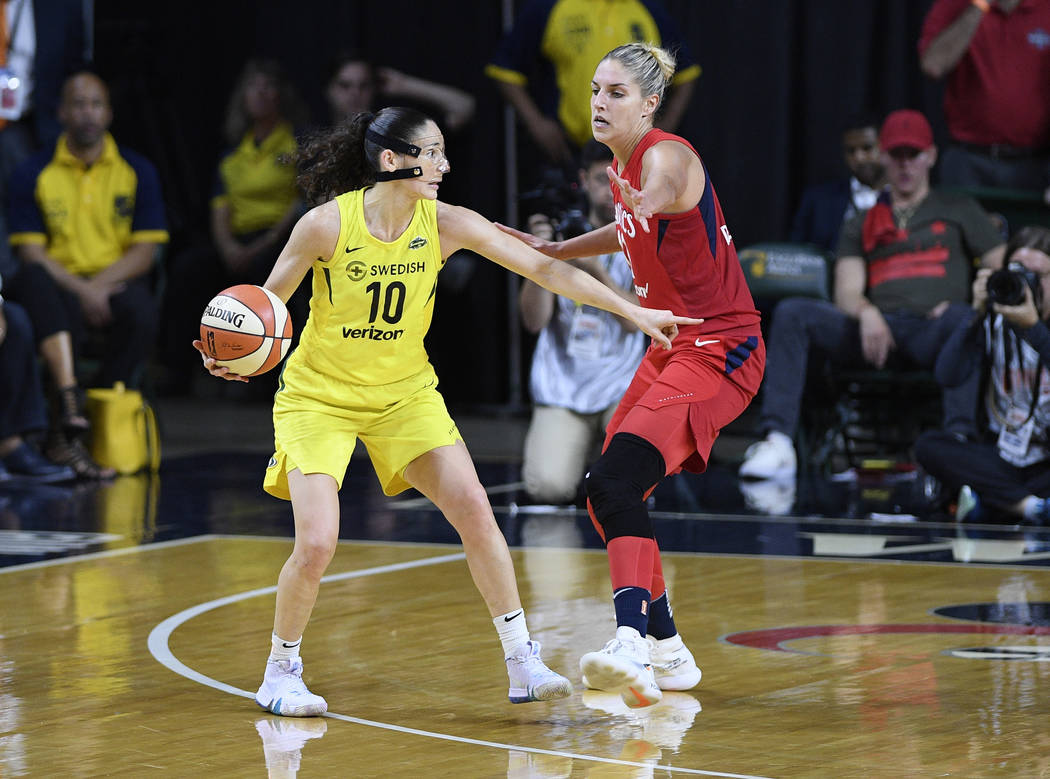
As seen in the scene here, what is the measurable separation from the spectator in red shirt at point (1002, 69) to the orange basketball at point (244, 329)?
18.4ft

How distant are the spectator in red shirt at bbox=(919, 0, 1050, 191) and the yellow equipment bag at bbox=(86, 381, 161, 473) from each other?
15.3 feet

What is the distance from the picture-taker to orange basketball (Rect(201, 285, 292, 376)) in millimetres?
4637

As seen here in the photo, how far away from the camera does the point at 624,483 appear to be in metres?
4.50

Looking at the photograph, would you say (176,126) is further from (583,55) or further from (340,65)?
(583,55)

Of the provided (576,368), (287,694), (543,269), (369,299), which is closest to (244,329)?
(369,299)

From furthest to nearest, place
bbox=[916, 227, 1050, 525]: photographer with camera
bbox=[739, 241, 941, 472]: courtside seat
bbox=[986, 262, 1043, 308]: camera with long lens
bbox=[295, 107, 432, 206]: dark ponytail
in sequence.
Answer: bbox=[739, 241, 941, 472]: courtside seat
bbox=[916, 227, 1050, 525]: photographer with camera
bbox=[986, 262, 1043, 308]: camera with long lens
bbox=[295, 107, 432, 206]: dark ponytail

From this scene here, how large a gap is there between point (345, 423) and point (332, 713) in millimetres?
781

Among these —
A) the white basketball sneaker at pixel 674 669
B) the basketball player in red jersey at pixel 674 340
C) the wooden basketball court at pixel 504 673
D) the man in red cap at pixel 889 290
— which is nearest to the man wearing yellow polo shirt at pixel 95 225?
the wooden basketball court at pixel 504 673

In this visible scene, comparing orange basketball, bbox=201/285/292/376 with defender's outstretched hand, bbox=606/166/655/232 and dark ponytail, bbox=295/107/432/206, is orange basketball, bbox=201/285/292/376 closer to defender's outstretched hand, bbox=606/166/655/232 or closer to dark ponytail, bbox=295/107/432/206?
dark ponytail, bbox=295/107/432/206

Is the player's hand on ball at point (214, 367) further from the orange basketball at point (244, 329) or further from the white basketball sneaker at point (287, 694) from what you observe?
the white basketball sneaker at point (287, 694)

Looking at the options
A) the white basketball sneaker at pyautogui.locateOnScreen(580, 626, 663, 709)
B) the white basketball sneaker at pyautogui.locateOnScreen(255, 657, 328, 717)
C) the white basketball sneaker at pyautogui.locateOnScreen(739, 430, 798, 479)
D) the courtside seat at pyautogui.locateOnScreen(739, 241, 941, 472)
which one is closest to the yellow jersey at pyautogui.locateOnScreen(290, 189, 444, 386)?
the white basketball sneaker at pyautogui.locateOnScreen(255, 657, 328, 717)

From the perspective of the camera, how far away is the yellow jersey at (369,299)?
4.69 m

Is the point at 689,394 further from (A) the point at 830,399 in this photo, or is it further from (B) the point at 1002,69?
(B) the point at 1002,69

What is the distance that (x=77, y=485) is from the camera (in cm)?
908
